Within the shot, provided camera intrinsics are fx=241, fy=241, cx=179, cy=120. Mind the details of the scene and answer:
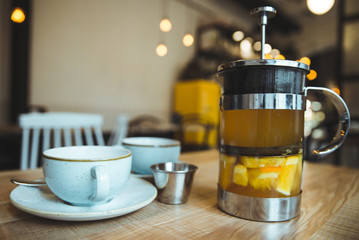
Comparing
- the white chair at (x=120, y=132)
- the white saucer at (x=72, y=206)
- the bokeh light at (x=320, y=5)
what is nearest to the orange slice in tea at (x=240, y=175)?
the white saucer at (x=72, y=206)

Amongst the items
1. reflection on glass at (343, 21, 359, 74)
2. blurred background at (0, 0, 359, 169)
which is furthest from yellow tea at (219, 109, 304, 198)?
reflection on glass at (343, 21, 359, 74)

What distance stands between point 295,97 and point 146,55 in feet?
13.4

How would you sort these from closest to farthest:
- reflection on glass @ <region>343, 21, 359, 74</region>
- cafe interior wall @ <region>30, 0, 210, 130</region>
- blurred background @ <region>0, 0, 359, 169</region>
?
blurred background @ <region>0, 0, 359, 169</region>, cafe interior wall @ <region>30, 0, 210, 130</region>, reflection on glass @ <region>343, 21, 359, 74</region>

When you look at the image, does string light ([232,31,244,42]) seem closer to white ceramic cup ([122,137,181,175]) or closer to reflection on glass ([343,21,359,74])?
reflection on glass ([343,21,359,74])

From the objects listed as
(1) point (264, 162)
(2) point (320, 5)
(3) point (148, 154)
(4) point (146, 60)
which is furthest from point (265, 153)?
(4) point (146, 60)

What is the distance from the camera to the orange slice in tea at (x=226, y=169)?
46cm

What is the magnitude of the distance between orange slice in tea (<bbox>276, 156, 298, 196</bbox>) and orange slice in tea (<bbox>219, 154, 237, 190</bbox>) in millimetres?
86

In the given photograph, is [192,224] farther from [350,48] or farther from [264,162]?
[350,48]

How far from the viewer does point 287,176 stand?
433mm

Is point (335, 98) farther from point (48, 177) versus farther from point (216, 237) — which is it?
point (48, 177)

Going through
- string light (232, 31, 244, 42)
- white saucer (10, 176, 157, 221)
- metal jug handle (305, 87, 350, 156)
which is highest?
string light (232, 31, 244, 42)

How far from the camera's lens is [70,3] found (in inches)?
127

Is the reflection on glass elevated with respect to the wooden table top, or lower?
elevated

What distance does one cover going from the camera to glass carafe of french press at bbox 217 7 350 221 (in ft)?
1.38
